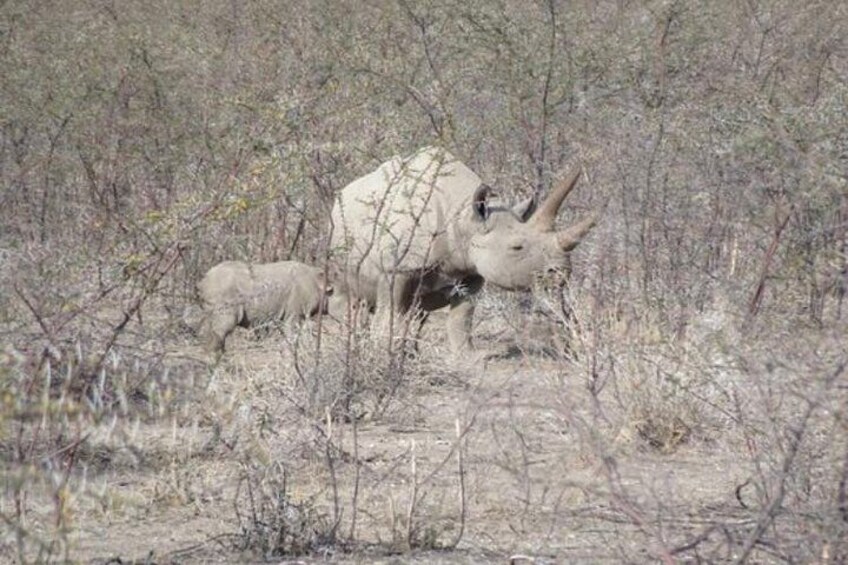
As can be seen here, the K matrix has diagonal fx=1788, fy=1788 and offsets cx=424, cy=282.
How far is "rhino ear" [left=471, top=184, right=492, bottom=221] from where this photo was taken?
12.0 metres

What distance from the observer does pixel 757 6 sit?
18.7m

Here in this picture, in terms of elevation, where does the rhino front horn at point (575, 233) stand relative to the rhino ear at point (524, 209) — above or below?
below

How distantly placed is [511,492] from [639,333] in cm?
216

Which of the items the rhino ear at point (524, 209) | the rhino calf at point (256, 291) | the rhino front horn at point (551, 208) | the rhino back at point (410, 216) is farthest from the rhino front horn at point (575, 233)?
the rhino calf at point (256, 291)

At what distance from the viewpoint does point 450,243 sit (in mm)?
12008

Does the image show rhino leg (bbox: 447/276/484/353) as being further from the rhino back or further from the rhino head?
the rhino back

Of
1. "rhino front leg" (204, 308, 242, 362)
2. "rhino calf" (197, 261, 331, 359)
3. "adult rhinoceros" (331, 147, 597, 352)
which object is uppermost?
"adult rhinoceros" (331, 147, 597, 352)

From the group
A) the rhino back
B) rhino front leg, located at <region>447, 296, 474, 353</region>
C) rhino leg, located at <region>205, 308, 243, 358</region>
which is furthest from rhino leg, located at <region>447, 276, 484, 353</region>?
rhino leg, located at <region>205, 308, 243, 358</region>

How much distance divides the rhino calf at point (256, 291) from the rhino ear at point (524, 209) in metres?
1.43

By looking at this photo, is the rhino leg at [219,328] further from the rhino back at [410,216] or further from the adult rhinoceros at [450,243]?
the rhino back at [410,216]

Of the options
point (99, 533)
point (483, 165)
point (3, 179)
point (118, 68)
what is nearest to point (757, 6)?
point (483, 165)

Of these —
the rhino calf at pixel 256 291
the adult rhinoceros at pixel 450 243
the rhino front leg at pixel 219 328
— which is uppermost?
the adult rhinoceros at pixel 450 243

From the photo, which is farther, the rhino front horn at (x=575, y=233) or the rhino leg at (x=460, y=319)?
the rhino leg at (x=460, y=319)

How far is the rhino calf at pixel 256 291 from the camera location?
1231 centimetres
